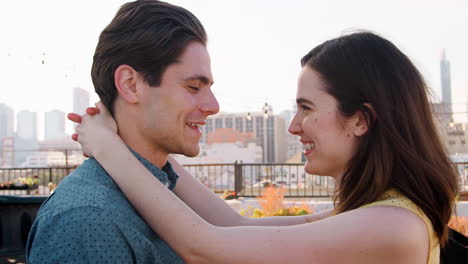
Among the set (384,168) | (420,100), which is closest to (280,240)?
(384,168)

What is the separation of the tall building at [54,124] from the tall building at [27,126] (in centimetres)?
833

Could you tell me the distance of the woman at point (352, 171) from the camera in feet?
5.46

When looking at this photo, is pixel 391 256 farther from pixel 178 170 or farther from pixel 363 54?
pixel 178 170

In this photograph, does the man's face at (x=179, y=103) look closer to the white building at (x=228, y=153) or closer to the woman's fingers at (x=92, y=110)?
the woman's fingers at (x=92, y=110)

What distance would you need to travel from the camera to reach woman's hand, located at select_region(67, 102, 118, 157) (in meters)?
1.78

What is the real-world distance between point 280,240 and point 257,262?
126mm

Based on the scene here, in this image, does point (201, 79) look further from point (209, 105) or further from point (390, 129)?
point (390, 129)

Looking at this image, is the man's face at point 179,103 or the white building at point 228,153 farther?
the white building at point 228,153

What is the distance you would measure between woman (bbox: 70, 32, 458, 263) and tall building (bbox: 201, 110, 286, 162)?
123 meters

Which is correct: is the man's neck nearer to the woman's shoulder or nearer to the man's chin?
the man's chin

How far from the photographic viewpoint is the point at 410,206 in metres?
1.75

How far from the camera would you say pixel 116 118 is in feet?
6.46

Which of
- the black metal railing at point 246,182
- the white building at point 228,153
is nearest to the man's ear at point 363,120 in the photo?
the black metal railing at point 246,182

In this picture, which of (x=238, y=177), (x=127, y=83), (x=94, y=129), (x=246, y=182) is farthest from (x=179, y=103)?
(x=246, y=182)
